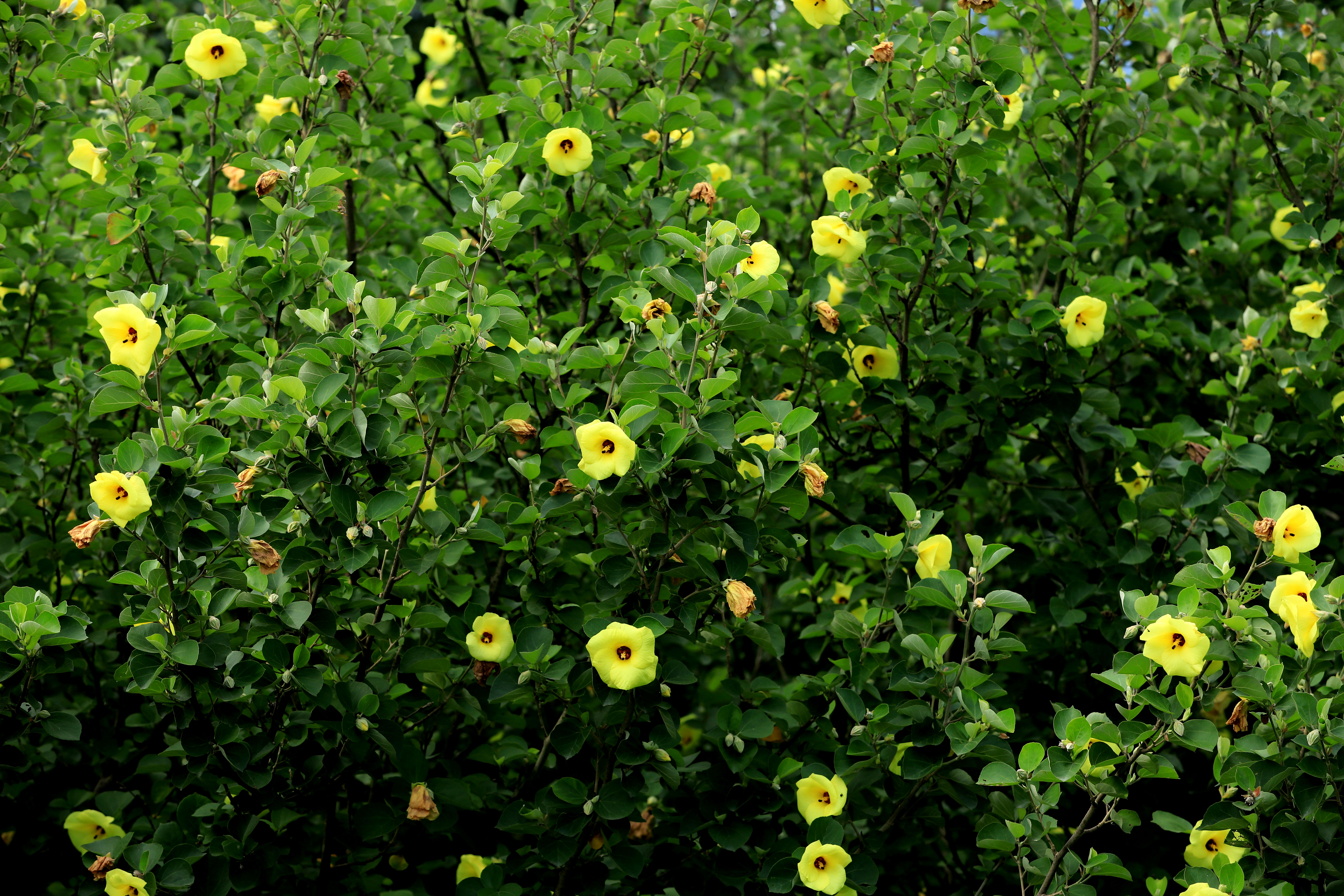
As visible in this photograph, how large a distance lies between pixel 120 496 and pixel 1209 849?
2677 millimetres

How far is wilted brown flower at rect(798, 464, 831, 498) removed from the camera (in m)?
2.39

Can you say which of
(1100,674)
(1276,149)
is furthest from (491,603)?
(1276,149)

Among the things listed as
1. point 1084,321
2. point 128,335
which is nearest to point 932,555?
point 1084,321

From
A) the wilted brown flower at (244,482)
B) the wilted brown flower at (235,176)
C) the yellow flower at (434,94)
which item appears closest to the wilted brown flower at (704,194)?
the wilted brown flower at (244,482)

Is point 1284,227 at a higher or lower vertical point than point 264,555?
higher

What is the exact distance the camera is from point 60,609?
240 cm

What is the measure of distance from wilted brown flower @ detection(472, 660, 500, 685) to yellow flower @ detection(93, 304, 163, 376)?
1.04 metres

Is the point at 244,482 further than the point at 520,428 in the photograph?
Result: No

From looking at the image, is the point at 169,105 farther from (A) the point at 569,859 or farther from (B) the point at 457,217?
(A) the point at 569,859

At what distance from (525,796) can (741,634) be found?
2.48 ft

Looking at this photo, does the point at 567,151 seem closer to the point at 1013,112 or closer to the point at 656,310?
the point at 656,310

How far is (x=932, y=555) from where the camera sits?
8.58 ft

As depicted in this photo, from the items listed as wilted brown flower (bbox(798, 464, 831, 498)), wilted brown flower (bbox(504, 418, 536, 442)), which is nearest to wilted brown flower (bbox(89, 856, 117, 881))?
wilted brown flower (bbox(504, 418, 536, 442))

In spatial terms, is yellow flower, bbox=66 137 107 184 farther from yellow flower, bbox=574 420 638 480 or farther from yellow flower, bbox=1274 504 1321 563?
yellow flower, bbox=1274 504 1321 563
